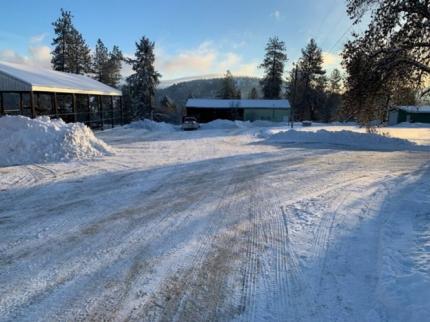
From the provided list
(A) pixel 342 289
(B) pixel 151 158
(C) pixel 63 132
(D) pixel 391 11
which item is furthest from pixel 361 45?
(A) pixel 342 289

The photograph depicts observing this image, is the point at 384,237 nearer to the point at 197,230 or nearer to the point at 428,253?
the point at 428,253

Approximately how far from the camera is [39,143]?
14805 mm

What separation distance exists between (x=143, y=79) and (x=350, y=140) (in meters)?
40.2

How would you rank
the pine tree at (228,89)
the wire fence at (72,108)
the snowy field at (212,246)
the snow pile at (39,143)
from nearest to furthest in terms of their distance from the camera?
the snowy field at (212,246) → the snow pile at (39,143) → the wire fence at (72,108) → the pine tree at (228,89)

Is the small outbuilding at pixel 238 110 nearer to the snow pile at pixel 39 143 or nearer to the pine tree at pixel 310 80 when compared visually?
the pine tree at pixel 310 80

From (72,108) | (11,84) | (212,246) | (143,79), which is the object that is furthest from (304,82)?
(212,246)

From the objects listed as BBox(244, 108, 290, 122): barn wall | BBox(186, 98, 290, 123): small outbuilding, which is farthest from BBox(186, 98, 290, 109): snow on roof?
BBox(244, 108, 290, 122): barn wall

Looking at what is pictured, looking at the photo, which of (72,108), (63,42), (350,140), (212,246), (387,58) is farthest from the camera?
(63,42)

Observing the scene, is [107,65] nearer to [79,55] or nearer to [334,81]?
[79,55]

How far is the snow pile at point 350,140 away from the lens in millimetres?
23888

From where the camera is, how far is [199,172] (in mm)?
12398

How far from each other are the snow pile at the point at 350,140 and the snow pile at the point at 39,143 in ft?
45.9

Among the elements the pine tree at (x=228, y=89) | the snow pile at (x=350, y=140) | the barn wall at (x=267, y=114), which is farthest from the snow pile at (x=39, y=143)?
the pine tree at (x=228, y=89)

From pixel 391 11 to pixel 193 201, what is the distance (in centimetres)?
1717
